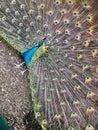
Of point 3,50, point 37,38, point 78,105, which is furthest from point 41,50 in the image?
point 78,105

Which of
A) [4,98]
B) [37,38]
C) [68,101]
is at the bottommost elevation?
[68,101]

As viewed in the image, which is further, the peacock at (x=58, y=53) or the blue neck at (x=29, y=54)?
the blue neck at (x=29, y=54)

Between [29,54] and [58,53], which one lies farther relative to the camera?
[29,54]

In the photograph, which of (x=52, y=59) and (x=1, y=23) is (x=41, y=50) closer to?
(x=52, y=59)

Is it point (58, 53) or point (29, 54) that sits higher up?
point (29, 54)

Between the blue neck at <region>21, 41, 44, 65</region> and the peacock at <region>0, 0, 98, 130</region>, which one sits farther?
the blue neck at <region>21, 41, 44, 65</region>

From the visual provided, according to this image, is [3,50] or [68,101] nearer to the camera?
[68,101]

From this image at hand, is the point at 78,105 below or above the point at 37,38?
Result: below
